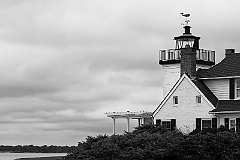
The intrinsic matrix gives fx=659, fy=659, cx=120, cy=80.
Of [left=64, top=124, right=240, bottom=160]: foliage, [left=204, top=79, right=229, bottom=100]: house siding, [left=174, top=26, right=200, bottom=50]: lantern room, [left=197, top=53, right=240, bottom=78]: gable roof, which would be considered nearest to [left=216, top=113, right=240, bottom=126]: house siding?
[left=204, top=79, right=229, bottom=100]: house siding

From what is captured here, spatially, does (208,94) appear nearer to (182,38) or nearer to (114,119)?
(182,38)

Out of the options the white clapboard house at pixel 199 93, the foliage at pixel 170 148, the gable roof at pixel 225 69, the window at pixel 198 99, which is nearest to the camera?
the foliage at pixel 170 148

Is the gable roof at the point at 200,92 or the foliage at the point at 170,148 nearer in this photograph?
the foliage at the point at 170,148

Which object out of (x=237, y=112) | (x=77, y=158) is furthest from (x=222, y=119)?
(x=77, y=158)

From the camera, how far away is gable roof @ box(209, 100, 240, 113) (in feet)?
172

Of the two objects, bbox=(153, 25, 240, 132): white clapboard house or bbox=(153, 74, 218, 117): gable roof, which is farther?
bbox=(153, 74, 218, 117): gable roof

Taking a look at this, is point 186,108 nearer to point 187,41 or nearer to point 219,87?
point 219,87

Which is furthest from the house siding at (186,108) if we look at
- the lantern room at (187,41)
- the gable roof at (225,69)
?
the lantern room at (187,41)

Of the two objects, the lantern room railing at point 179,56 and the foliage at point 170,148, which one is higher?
the lantern room railing at point 179,56

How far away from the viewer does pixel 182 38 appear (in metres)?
61.1

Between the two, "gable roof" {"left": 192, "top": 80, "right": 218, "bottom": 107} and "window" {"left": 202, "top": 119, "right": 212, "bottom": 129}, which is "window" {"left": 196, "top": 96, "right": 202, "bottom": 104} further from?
"window" {"left": 202, "top": 119, "right": 212, "bottom": 129}

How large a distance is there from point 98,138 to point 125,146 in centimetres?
349

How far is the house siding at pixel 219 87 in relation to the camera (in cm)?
5512

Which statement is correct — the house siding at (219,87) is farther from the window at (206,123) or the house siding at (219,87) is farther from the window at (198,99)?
the window at (206,123)
